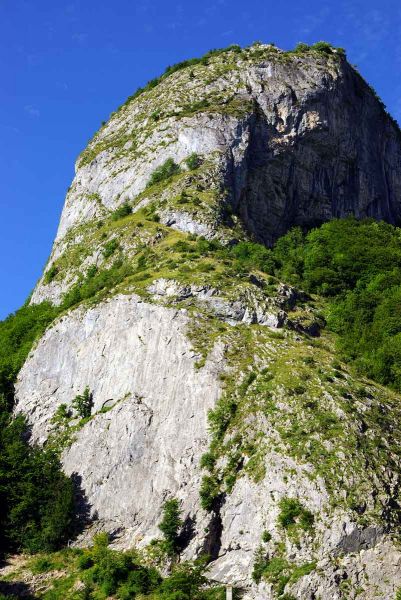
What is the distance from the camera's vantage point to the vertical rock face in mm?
37969

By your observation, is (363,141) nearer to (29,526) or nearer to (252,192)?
(252,192)

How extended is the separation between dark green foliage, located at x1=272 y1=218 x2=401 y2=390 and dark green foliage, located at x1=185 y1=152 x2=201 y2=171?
14.8 meters

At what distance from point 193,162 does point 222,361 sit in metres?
40.4

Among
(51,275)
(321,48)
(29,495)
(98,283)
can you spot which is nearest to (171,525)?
(29,495)

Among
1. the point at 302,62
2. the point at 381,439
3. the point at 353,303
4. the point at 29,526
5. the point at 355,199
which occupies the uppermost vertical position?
the point at 302,62

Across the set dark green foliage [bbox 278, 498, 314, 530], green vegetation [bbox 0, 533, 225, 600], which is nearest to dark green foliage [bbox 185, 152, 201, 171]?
green vegetation [bbox 0, 533, 225, 600]

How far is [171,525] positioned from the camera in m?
40.6

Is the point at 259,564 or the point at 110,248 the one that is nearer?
the point at 259,564

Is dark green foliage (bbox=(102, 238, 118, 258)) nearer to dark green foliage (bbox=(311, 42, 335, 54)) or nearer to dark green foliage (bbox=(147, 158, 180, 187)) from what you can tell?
dark green foliage (bbox=(147, 158, 180, 187))

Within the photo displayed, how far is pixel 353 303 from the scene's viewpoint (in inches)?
Answer: 2589

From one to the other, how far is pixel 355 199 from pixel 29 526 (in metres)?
73.6

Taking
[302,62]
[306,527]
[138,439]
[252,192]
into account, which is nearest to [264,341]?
[138,439]

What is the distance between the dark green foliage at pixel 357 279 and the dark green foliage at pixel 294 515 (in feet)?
56.8

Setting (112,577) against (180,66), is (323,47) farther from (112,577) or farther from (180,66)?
(112,577)
